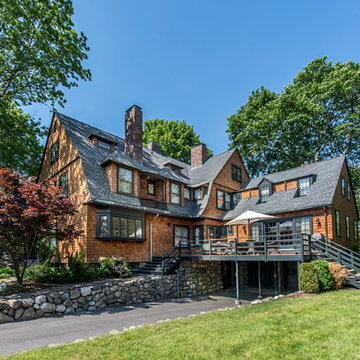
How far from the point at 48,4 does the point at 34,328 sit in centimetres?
1598

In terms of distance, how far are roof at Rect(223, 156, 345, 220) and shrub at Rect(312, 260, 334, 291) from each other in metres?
4.97

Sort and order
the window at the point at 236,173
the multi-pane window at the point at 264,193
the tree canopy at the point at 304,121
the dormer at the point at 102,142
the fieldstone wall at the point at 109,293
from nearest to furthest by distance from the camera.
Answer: the fieldstone wall at the point at 109,293
the dormer at the point at 102,142
the multi-pane window at the point at 264,193
the window at the point at 236,173
the tree canopy at the point at 304,121

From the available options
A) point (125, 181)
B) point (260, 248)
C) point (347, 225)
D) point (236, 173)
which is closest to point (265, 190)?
point (236, 173)

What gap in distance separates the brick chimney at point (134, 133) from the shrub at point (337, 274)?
39.9 feet

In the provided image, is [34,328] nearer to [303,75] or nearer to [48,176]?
[48,176]

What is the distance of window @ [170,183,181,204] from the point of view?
18897 millimetres

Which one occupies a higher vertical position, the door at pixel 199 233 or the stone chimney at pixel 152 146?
the stone chimney at pixel 152 146

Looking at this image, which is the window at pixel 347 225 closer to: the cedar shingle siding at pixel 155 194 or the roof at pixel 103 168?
the cedar shingle siding at pixel 155 194

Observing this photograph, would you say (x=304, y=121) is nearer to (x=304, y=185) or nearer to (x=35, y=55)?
(x=304, y=185)

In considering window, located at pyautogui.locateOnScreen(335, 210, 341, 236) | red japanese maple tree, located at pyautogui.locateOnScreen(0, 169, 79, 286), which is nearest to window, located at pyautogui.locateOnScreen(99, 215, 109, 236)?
red japanese maple tree, located at pyautogui.locateOnScreen(0, 169, 79, 286)

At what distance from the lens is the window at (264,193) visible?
66.7 ft

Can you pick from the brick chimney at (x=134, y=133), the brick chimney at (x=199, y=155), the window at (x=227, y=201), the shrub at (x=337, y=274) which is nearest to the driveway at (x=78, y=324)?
the shrub at (x=337, y=274)

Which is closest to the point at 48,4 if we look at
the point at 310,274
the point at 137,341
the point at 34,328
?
the point at 34,328

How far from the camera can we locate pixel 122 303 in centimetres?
1187
